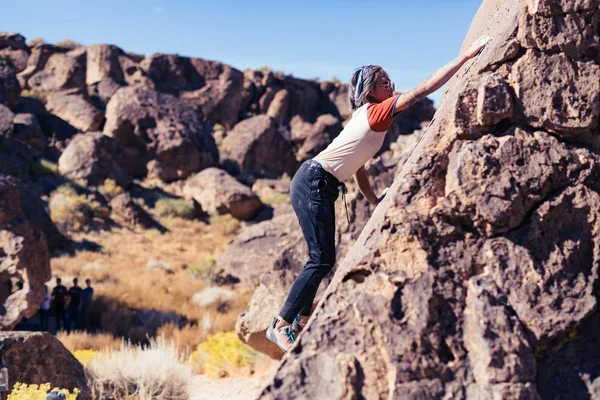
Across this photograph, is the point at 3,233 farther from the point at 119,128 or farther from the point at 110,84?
the point at 110,84

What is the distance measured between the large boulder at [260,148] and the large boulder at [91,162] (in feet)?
29.7

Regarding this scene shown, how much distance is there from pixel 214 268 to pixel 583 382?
43.2ft

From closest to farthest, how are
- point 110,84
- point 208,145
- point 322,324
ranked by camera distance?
point 322,324 → point 208,145 → point 110,84

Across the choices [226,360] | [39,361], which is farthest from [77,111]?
[39,361]

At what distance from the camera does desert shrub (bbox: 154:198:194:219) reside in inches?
909

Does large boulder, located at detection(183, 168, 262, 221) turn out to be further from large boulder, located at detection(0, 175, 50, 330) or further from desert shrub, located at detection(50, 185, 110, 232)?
large boulder, located at detection(0, 175, 50, 330)

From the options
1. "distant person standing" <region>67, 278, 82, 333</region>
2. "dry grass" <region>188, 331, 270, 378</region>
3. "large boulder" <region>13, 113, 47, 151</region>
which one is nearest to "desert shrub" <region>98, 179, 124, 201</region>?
"large boulder" <region>13, 113, 47, 151</region>

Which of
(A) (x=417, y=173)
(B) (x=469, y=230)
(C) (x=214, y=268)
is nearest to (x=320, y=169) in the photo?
(A) (x=417, y=173)

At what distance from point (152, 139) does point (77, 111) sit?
223 inches

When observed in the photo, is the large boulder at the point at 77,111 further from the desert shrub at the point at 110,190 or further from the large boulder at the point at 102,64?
the desert shrub at the point at 110,190

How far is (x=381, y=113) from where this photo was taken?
110 inches

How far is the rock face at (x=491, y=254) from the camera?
212cm

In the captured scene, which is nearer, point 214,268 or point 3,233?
point 3,233

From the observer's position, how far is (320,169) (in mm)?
2938
